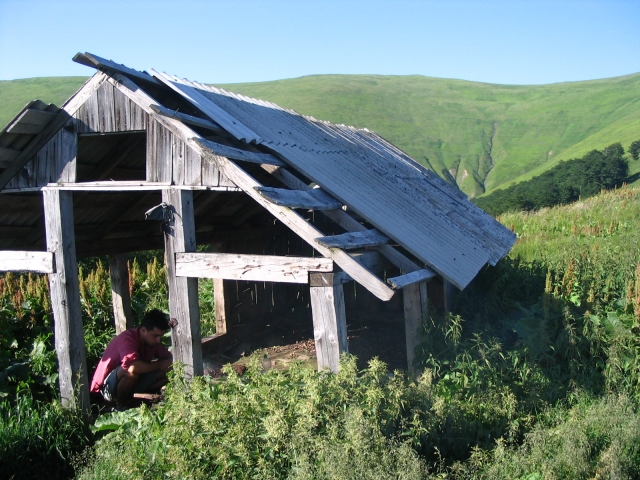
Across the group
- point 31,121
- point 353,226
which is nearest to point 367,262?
point 353,226

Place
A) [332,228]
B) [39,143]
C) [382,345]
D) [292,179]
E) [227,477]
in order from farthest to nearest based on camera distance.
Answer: [332,228]
[382,345]
[39,143]
[292,179]
[227,477]

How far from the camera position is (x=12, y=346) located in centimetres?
889

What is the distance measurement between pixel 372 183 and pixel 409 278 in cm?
272

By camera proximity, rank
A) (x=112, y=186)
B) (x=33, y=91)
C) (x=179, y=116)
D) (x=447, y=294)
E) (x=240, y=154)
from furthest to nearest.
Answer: (x=33, y=91) → (x=447, y=294) → (x=112, y=186) → (x=179, y=116) → (x=240, y=154)

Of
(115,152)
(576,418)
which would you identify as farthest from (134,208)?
(576,418)

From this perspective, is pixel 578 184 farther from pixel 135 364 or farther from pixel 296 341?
pixel 135 364

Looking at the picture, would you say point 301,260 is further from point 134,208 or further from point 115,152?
point 134,208

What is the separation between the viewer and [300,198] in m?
5.64

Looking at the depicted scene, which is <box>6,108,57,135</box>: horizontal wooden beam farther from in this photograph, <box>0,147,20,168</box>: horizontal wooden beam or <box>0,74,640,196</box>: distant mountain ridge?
<box>0,74,640,196</box>: distant mountain ridge

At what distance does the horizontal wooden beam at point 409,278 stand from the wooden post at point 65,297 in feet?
12.3

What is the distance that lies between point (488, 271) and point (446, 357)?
3.03m

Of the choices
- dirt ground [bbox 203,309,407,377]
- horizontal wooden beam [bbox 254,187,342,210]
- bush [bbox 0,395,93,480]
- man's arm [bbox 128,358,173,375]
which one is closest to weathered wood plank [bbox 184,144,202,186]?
horizontal wooden beam [bbox 254,187,342,210]

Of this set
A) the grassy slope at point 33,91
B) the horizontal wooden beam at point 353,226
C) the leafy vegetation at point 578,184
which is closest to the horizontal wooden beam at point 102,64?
the horizontal wooden beam at point 353,226

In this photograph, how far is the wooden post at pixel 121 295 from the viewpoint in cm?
986
